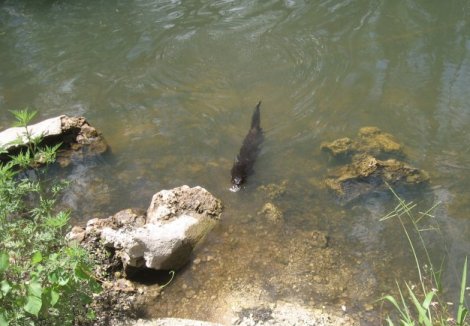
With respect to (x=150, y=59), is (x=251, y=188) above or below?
below

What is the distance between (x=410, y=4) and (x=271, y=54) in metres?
3.42

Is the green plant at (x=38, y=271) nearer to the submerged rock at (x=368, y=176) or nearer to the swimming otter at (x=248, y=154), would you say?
the swimming otter at (x=248, y=154)

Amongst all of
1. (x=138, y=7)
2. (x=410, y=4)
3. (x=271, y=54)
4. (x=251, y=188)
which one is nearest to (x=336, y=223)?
(x=251, y=188)

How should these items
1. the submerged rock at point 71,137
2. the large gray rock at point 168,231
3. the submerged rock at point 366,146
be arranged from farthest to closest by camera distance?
the submerged rock at point 71,137, the submerged rock at point 366,146, the large gray rock at point 168,231

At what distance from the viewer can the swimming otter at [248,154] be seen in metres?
5.65

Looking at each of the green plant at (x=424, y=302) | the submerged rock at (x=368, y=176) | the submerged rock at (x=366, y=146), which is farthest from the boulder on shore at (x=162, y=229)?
the green plant at (x=424, y=302)

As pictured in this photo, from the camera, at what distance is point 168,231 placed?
15.0 ft

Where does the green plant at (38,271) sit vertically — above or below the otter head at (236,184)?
above

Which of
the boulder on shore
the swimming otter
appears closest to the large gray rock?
the boulder on shore

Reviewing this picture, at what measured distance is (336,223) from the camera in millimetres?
5090

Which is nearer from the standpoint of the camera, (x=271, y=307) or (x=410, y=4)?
(x=271, y=307)

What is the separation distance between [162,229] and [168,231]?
63mm

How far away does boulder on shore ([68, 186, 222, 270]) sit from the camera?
4.34 m

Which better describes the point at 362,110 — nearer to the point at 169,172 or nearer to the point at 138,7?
the point at 169,172
